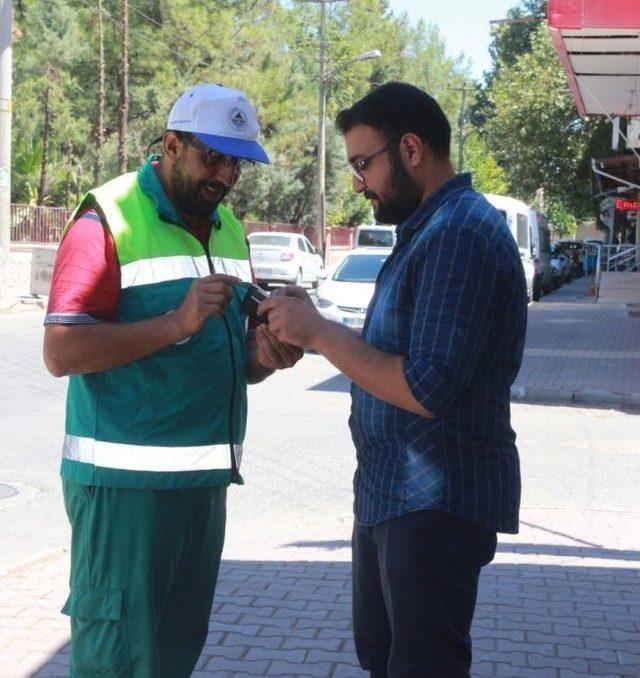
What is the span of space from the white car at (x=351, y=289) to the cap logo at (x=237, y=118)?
13.0 meters

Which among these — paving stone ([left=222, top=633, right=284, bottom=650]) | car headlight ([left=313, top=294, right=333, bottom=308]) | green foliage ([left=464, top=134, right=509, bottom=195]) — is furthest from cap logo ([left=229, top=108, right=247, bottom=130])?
green foliage ([left=464, top=134, right=509, bottom=195])

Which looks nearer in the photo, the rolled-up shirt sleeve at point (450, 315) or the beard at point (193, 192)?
the rolled-up shirt sleeve at point (450, 315)

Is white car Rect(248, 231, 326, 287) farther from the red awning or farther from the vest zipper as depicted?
the vest zipper

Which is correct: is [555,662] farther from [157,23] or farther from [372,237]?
[157,23]

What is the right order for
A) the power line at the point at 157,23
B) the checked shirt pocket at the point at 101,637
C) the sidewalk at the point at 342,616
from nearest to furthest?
1. the checked shirt pocket at the point at 101,637
2. the sidewalk at the point at 342,616
3. the power line at the point at 157,23

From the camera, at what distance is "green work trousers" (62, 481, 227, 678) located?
114 inches

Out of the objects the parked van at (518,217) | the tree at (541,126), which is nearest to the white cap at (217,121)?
the parked van at (518,217)

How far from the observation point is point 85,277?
2.84 metres

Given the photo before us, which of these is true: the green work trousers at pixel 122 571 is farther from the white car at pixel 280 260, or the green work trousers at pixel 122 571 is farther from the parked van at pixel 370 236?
the parked van at pixel 370 236

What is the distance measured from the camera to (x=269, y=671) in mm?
4301

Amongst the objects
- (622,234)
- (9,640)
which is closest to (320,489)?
(9,640)

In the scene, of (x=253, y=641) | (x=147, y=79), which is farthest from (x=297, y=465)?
(x=147, y=79)

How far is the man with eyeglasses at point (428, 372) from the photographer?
2549 mm

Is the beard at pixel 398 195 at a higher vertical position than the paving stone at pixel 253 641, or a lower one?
higher
